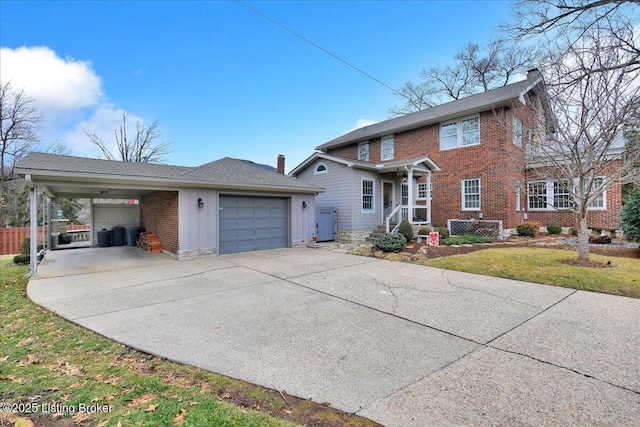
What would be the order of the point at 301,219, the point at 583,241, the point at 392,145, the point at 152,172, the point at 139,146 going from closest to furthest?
the point at 583,241, the point at 152,172, the point at 301,219, the point at 392,145, the point at 139,146

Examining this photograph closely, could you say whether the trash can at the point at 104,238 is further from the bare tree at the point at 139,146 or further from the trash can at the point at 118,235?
the bare tree at the point at 139,146

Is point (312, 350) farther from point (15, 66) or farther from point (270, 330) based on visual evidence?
point (15, 66)

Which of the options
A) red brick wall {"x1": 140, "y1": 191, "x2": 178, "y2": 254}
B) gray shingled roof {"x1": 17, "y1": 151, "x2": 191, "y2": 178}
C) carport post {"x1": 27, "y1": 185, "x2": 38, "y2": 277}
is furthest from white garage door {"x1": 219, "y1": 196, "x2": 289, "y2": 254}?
carport post {"x1": 27, "y1": 185, "x2": 38, "y2": 277}

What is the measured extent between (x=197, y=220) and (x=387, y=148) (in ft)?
39.3

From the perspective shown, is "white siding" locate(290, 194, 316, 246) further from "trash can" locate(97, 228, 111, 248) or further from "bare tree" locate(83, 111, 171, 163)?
"bare tree" locate(83, 111, 171, 163)

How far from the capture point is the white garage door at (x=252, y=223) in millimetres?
10875

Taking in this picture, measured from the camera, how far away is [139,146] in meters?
27.1

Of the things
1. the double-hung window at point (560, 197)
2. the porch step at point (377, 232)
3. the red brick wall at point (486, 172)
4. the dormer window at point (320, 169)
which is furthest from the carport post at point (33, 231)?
the double-hung window at point (560, 197)

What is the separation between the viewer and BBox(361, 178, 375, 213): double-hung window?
14125 millimetres

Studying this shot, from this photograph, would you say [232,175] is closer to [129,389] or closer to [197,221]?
[197,221]

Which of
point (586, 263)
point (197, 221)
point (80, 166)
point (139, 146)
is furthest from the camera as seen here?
point (139, 146)

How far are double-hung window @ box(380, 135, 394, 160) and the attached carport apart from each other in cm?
679

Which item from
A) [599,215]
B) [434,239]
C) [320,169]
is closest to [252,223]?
[320,169]

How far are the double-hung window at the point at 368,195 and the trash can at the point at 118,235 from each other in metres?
11.7
